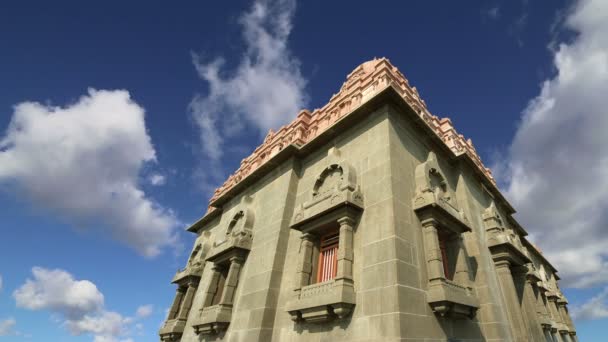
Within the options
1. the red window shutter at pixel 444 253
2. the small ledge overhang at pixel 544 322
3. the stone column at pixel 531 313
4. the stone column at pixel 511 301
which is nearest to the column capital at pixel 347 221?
the red window shutter at pixel 444 253

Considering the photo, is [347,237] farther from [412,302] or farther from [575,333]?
[575,333]

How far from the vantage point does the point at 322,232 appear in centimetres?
1168

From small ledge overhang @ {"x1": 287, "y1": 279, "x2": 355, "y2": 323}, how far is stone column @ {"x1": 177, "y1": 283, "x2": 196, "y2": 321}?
11339mm

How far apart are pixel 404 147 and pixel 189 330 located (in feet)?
50.1

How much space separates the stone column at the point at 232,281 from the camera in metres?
13.1

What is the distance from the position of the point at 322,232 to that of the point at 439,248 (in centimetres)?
433

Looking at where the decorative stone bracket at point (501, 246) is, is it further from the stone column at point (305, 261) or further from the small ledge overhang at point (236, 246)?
the small ledge overhang at point (236, 246)

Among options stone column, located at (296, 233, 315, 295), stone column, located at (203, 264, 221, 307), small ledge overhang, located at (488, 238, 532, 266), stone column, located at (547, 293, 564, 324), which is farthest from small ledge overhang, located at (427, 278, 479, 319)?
stone column, located at (547, 293, 564, 324)

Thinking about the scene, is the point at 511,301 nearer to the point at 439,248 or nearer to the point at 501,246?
the point at 501,246

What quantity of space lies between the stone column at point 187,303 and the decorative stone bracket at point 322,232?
1125cm

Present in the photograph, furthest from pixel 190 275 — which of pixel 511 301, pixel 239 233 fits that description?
pixel 511 301

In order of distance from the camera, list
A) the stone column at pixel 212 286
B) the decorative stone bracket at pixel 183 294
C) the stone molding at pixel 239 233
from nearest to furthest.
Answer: the stone molding at pixel 239 233 < the stone column at pixel 212 286 < the decorative stone bracket at pixel 183 294

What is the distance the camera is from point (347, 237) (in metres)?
9.90

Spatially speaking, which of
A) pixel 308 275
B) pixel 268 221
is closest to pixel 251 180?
pixel 268 221
